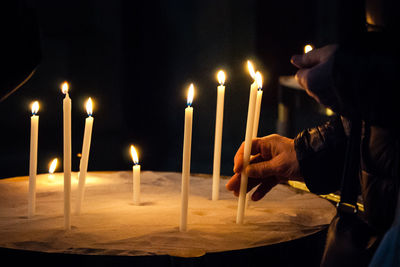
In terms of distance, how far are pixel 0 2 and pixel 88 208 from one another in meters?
0.56

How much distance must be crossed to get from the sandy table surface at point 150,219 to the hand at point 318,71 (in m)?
0.26

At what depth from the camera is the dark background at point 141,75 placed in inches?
185

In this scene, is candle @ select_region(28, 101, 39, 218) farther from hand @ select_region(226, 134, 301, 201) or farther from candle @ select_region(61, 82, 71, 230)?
hand @ select_region(226, 134, 301, 201)

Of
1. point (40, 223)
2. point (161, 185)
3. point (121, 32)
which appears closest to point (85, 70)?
point (121, 32)

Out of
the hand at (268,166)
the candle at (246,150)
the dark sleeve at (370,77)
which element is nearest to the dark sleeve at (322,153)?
the hand at (268,166)

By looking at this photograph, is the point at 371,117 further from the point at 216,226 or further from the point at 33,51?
the point at 33,51

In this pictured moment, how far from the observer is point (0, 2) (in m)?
0.80

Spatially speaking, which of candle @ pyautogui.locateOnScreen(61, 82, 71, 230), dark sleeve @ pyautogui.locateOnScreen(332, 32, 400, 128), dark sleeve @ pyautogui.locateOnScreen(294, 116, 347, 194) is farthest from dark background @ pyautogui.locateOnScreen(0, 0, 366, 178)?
dark sleeve @ pyautogui.locateOnScreen(332, 32, 400, 128)

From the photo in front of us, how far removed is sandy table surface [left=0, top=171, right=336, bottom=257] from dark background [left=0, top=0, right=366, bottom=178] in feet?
9.43

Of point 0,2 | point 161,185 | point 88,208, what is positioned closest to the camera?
point 0,2

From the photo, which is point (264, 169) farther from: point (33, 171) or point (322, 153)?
point (33, 171)

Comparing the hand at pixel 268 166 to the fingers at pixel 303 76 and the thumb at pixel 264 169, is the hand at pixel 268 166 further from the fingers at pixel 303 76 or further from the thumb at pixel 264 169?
the fingers at pixel 303 76

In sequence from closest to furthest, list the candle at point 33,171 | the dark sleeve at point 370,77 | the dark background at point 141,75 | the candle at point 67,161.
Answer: the dark sleeve at point 370,77
the candle at point 67,161
the candle at point 33,171
the dark background at point 141,75

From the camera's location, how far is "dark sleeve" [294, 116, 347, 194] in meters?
1.23
